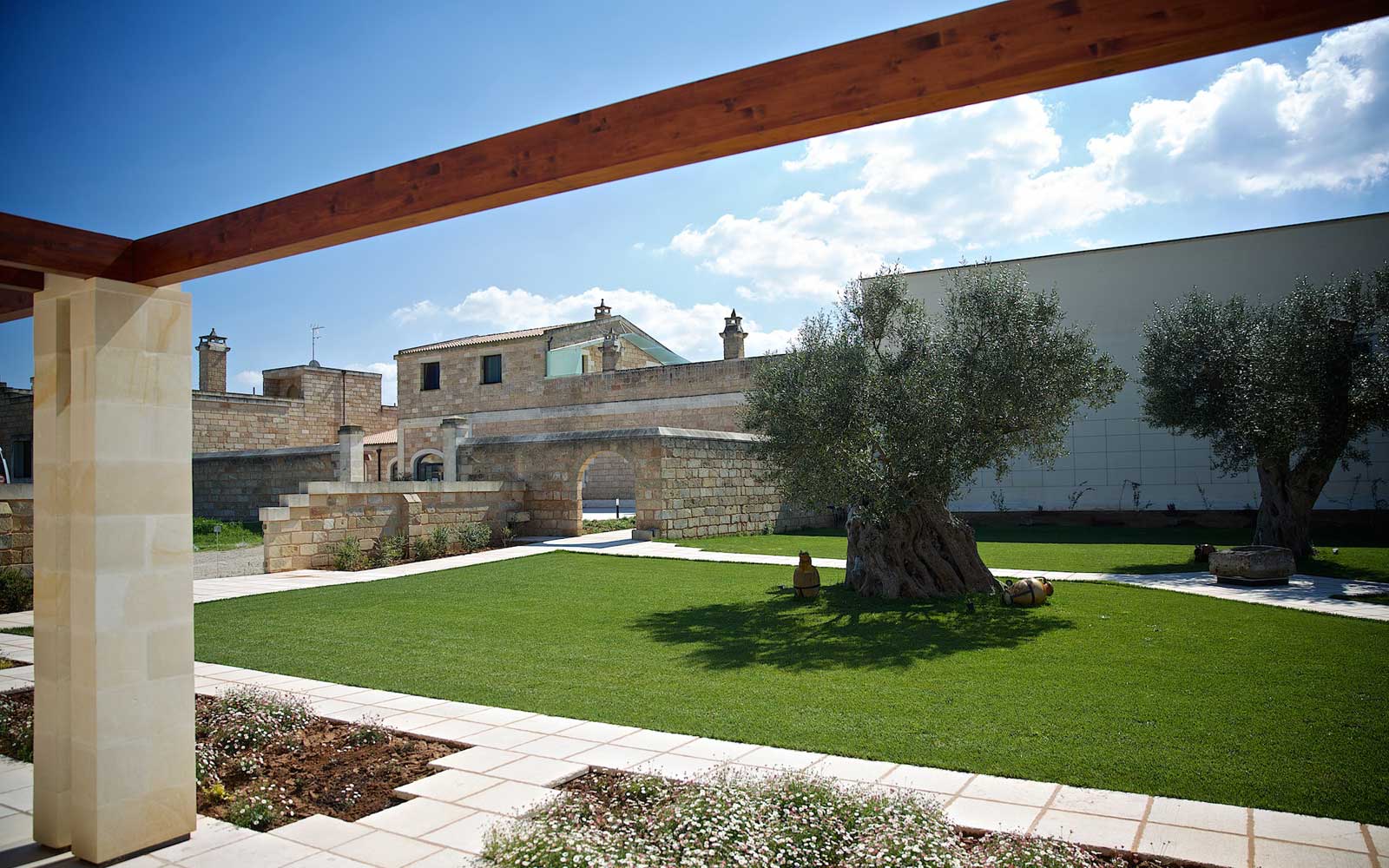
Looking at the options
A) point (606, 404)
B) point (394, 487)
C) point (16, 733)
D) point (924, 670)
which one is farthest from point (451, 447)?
point (924, 670)

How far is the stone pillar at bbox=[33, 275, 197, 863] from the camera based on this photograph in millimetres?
3449

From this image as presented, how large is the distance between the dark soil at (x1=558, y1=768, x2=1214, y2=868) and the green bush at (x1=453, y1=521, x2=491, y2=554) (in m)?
12.6

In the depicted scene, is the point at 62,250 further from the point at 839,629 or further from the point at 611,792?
the point at 839,629

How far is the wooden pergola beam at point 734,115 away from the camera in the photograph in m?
2.17

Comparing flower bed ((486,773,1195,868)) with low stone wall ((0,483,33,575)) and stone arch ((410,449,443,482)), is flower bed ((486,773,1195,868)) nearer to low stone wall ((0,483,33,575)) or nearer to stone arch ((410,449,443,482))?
low stone wall ((0,483,33,575))

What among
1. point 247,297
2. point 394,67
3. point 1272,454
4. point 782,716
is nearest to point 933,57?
point 782,716

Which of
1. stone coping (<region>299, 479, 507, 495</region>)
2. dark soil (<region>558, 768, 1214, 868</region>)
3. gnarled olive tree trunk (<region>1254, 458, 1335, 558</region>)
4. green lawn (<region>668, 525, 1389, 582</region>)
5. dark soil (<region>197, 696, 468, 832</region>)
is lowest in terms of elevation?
green lawn (<region>668, 525, 1389, 582</region>)

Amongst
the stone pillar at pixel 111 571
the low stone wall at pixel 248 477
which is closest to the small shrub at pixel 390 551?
the low stone wall at pixel 248 477

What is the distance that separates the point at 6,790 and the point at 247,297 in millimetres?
5041

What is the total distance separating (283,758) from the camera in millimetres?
4637

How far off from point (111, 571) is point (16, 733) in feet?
8.00

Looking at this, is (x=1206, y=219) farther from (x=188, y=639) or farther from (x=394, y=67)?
(x=188, y=639)

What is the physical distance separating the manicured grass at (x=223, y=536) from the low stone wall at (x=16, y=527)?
6685mm

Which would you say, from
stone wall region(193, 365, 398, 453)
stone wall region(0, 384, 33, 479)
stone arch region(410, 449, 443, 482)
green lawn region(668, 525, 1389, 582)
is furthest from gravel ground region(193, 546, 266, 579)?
stone arch region(410, 449, 443, 482)
